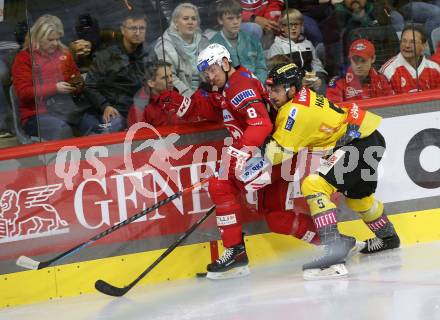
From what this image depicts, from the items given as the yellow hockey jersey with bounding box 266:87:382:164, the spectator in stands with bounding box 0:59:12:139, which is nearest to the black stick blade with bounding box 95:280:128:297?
the spectator in stands with bounding box 0:59:12:139

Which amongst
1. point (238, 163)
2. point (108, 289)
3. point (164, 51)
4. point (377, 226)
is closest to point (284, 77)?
point (238, 163)

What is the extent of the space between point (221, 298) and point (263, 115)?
3.45ft

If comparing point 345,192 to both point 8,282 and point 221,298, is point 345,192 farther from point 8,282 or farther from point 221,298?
point 8,282

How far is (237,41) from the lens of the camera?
221 inches

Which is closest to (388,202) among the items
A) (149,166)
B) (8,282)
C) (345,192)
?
(345,192)

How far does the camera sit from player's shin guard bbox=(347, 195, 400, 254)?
548 cm

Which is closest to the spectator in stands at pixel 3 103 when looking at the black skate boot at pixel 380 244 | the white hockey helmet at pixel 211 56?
the white hockey helmet at pixel 211 56

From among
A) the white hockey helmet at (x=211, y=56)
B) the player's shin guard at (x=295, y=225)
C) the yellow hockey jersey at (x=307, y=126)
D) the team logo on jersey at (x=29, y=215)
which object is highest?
the white hockey helmet at (x=211, y=56)

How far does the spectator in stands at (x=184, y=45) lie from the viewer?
5504mm

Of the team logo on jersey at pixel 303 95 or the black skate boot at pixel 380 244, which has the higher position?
the team logo on jersey at pixel 303 95

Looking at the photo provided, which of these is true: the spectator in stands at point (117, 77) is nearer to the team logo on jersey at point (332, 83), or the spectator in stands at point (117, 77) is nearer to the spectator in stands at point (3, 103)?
the spectator in stands at point (3, 103)

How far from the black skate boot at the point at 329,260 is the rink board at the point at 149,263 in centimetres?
49

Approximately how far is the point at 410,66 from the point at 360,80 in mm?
353

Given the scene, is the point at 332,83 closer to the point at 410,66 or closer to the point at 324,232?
the point at 410,66
